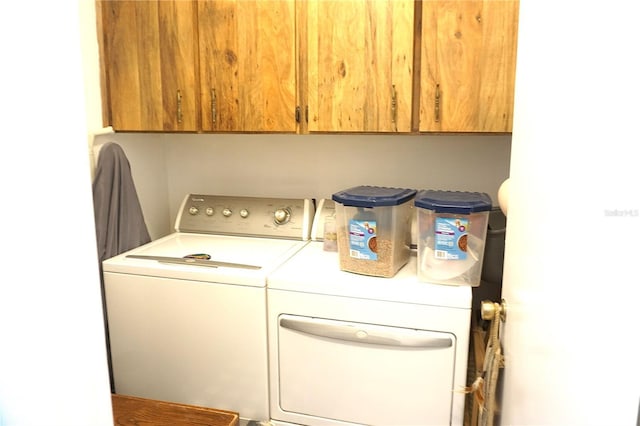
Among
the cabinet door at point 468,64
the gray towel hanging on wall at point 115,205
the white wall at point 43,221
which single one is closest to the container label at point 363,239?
the cabinet door at point 468,64

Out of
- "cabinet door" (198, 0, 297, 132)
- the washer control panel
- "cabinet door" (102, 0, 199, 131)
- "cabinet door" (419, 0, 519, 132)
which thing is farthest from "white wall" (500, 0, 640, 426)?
"cabinet door" (102, 0, 199, 131)

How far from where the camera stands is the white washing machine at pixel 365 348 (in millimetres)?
1526

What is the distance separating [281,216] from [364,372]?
2.72 feet

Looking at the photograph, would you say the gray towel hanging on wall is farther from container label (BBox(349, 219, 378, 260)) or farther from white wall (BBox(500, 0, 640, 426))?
white wall (BBox(500, 0, 640, 426))

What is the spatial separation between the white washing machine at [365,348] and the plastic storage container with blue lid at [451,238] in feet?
0.17

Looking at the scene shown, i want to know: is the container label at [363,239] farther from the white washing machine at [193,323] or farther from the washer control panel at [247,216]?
the washer control panel at [247,216]

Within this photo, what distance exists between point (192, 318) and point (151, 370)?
315 mm

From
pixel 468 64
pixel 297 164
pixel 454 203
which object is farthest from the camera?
pixel 297 164

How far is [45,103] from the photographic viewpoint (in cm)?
51

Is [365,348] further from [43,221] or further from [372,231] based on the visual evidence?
[43,221]

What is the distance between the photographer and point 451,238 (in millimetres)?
1543

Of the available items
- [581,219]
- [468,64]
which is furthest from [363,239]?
[581,219]

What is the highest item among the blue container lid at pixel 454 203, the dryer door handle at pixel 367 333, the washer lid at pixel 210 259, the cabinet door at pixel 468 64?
the cabinet door at pixel 468 64

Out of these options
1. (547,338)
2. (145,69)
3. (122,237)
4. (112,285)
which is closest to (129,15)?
(145,69)
